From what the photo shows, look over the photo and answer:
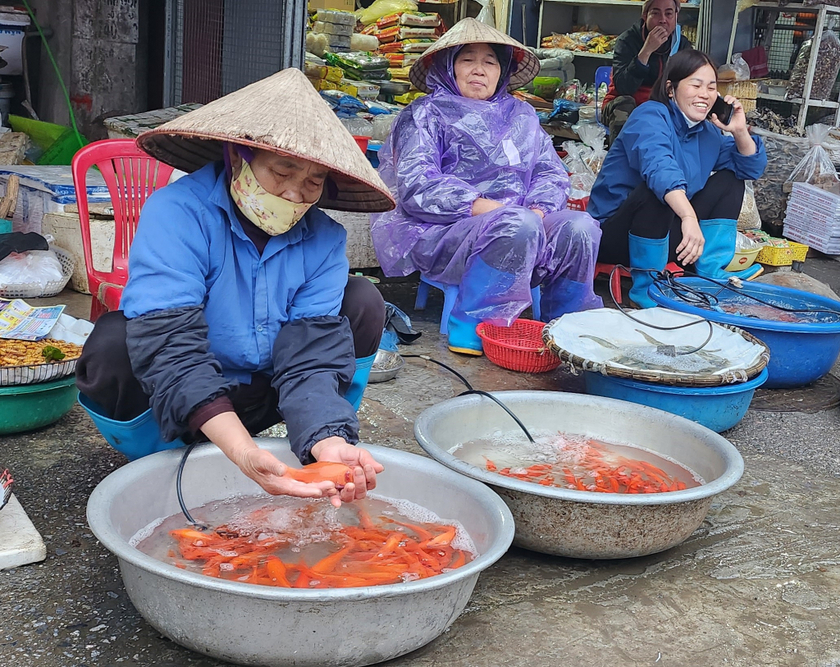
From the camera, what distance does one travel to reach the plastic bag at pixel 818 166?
6.27m

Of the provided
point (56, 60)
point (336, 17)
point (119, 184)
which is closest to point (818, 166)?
point (336, 17)

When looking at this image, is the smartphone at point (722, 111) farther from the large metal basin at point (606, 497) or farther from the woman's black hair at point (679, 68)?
the large metal basin at point (606, 497)

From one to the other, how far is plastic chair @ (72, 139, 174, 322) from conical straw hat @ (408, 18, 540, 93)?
1.27m

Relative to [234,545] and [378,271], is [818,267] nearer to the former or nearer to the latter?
[378,271]

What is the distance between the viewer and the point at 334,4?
345 inches

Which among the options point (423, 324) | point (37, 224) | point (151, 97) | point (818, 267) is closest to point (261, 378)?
point (423, 324)

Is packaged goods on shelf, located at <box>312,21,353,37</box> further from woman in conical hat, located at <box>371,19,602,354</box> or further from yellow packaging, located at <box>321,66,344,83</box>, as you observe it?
woman in conical hat, located at <box>371,19,602,354</box>

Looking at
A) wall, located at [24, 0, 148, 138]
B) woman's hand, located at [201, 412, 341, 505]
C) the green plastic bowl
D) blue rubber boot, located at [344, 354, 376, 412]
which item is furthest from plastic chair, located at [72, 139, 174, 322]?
wall, located at [24, 0, 148, 138]

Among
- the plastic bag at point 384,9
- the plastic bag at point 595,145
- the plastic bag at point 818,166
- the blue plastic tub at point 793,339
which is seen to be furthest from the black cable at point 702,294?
the plastic bag at point 384,9

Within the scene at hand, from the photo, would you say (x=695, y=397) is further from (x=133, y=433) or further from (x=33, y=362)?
(x=33, y=362)

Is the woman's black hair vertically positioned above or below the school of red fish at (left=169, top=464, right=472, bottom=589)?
above

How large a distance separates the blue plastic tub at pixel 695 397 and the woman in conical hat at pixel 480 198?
811mm

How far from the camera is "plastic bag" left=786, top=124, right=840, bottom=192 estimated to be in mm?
6273

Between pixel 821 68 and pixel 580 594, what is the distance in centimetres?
642
